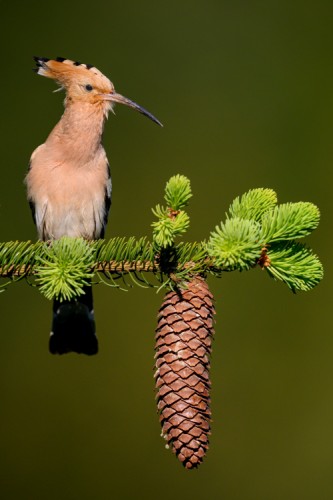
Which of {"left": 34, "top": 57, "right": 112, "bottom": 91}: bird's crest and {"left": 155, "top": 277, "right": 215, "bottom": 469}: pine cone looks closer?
{"left": 155, "top": 277, "right": 215, "bottom": 469}: pine cone

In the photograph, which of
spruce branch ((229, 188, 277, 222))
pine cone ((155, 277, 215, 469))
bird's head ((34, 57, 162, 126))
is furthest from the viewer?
bird's head ((34, 57, 162, 126))

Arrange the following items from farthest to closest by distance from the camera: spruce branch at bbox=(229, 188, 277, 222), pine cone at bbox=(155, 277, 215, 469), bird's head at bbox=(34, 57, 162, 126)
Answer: bird's head at bbox=(34, 57, 162, 126)
spruce branch at bbox=(229, 188, 277, 222)
pine cone at bbox=(155, 277, 215, 469)

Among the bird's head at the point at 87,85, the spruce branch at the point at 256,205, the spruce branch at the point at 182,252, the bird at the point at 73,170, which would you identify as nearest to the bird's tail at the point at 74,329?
the bird at the point at 73,170

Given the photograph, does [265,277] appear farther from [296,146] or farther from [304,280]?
[304,280]

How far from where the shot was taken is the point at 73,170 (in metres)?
2.39

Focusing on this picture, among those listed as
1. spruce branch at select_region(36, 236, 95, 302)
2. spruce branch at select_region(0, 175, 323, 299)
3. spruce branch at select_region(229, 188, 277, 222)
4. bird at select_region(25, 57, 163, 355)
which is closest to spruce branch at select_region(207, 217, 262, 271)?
spruce branch at select_region(0, 175, 323, 299)

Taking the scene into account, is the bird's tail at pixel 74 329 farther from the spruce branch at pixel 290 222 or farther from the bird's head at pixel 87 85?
the spruce branch at pixel 290 222

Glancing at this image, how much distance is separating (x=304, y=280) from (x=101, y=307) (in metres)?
2.01

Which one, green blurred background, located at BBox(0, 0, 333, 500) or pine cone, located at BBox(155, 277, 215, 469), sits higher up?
green blurred background, located at BBox(0, 0, 333, 500)

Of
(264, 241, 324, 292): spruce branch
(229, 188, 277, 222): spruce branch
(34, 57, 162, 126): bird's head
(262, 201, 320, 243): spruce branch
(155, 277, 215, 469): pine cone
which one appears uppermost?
(34, 57, 162, 126): bird's head

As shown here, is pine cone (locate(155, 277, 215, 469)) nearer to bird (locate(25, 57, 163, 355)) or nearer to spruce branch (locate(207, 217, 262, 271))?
spruce branch (locate(207, 217, 262, 271))

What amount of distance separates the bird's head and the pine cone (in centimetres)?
90

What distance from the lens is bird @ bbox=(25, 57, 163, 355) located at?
2.33 m

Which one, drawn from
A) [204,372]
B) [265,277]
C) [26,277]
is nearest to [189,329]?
[204,372]
